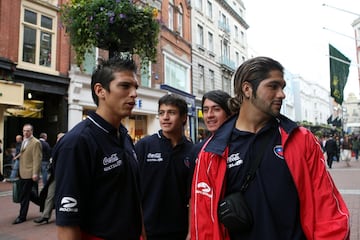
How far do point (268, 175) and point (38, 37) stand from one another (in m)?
14.9

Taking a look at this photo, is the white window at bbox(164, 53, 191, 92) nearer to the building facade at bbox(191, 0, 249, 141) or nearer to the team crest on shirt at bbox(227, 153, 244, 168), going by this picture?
the building facade at bbox(191, 0, 249, 141)

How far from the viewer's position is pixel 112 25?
3.83 metres

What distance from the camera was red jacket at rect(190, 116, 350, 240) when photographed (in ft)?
5.74

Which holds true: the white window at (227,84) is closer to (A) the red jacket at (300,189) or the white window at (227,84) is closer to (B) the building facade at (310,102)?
(A) the red jacket at (300,189)

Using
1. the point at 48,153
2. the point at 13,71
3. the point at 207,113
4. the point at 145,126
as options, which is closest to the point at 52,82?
the point at 13,71

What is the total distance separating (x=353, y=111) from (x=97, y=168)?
10446 centimetres

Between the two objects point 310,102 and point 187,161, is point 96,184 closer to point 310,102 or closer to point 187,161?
point 187,161

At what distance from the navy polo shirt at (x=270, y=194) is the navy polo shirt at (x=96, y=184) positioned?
2.14 ft

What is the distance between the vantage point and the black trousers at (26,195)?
718 cm

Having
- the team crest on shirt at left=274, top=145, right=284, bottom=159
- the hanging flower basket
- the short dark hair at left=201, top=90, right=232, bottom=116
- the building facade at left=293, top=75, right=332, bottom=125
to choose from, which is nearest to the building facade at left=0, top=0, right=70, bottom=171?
the hanging flower basket

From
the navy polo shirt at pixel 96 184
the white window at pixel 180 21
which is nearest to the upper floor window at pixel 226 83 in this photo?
the white window at pixel 180 21

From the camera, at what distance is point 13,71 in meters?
13.2

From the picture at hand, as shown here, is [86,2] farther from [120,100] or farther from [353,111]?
[353,111]

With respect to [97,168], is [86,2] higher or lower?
higher
